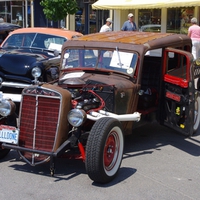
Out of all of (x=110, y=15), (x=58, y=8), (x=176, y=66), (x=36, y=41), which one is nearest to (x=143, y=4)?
(x=58, y=8)

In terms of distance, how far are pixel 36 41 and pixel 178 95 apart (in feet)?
13.5

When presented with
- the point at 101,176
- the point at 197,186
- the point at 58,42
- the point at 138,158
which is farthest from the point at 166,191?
the point at 58,42

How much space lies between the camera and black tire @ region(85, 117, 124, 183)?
183 inches

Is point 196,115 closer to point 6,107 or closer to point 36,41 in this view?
point 6,107

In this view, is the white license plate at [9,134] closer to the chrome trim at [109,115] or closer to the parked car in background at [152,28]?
the chrome trim at [109,115]

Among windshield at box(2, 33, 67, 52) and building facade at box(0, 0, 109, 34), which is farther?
building facade at box(0, 0, 109, 34)

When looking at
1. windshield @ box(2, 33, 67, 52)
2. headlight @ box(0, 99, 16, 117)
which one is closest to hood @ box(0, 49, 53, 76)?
windshield @ box(2, 33, 67, 52)

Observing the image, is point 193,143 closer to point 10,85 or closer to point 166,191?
point 166,191

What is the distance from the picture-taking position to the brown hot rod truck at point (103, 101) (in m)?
4.89

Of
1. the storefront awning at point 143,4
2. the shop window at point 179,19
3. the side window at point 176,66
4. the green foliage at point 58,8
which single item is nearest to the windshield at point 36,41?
the side window at point 176,66

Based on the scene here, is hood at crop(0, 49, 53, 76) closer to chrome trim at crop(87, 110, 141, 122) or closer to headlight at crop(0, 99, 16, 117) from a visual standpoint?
headlight at crop(0, 99, 16, 117)

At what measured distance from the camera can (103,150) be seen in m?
4.70

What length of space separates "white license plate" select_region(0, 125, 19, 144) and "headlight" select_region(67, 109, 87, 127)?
2.27ft

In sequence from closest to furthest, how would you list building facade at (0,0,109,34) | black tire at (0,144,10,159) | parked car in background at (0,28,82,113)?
black tire at (0,144,10,159) → parked car in background at (0,28,82,113) → building facade at (0,0,109,34)
